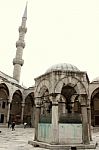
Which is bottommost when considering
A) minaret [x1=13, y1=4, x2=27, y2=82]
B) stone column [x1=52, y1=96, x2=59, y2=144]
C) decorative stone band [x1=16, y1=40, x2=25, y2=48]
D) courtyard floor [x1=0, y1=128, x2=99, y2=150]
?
courtyard floor [x1=0, y1=128, x2=99, y2=150]

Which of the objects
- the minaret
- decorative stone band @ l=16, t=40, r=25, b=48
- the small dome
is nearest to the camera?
A: the small dome

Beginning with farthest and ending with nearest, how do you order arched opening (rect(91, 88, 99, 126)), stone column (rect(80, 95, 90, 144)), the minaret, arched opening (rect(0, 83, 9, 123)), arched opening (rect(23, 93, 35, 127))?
1. the minaret
2. arched opening (rect(23, 93, 35, 127))
3. arched opening (rect(91, 88, 99, 126))
4. arched opening (rect(0, 83, 9, 123))
5. stone column (rect(80, 95, 90, 144))

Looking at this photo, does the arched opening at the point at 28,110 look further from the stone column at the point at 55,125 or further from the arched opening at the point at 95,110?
the stone column at the point at 55,125

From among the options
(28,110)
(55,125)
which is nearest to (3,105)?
(28,110)

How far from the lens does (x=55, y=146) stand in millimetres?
7309

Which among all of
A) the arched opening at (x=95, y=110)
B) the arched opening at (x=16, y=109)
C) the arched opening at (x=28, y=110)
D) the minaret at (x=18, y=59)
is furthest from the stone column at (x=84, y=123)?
the minaret at (x=18, y=59)

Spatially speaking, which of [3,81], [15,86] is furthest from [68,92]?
[15,86]

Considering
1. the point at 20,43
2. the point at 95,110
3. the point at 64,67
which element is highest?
the point at 20,43

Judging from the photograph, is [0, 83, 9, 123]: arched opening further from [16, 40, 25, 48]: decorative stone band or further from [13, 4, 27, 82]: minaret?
[16, 40, 25, 48]: decorative stone band

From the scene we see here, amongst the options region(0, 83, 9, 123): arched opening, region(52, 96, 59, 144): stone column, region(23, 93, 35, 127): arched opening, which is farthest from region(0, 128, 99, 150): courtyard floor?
region(23, 93, 35, 127): arched opening

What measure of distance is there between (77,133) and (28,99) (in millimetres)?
25017

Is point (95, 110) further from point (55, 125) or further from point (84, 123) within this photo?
point (55, 125)

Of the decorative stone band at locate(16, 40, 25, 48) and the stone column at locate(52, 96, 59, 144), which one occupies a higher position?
the decorative stone band at locate(16, 40, 25, 48)

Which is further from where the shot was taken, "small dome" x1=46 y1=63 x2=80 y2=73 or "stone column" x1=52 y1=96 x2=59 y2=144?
"small dome" x1=46 y1=63 x2=80 y2=73
